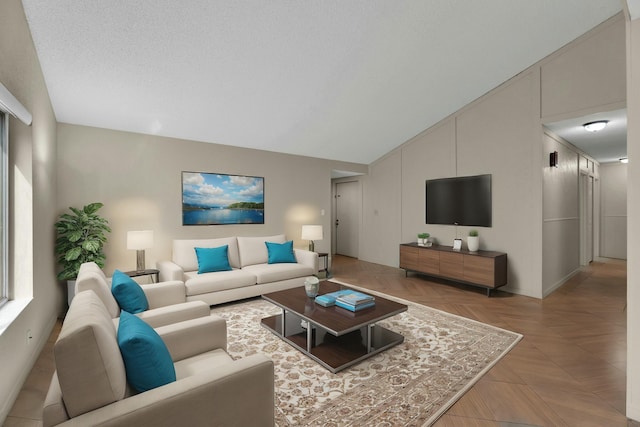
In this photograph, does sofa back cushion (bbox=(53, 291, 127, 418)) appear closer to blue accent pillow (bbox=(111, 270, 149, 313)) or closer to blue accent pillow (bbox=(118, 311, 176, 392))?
blue accent pillow (bbox=(118, 311, 176, 392))

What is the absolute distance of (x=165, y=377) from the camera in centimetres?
133

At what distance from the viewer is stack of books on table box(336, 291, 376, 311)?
2695mm

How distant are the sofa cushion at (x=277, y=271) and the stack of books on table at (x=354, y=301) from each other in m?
1.65

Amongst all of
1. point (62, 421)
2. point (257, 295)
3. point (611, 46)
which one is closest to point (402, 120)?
point (611, 46)

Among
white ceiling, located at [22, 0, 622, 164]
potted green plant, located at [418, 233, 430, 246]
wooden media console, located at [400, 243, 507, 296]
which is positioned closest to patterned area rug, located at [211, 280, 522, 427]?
wooden media console, located at [400, 243, 507, 296]

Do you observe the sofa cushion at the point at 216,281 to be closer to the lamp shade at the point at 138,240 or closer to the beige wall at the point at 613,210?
the lamp shade at the point at 138,240

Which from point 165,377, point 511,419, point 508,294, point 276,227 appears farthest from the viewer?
point 276,227

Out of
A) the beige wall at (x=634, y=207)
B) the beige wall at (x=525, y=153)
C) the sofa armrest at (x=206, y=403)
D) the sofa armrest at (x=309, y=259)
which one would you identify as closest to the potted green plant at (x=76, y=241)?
the sofa armrest at (x=309, y=259)

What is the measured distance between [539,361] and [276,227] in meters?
4.18

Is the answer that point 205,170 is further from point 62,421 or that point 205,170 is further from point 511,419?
point 511,419

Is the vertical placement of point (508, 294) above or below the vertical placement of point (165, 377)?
below

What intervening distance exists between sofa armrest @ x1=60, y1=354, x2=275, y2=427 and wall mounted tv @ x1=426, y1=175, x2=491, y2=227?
4.60m

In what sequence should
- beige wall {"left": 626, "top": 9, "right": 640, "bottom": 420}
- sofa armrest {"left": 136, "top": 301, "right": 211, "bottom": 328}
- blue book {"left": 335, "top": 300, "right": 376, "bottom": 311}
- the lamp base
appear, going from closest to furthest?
1. beige wall {"left": 626, "top": 9, "right": 640, "bottom": 420}
2. sofa armrest {"left": 136, "top": 301, "right": 211, "bottom": 328}
3. blue book {"left": 335, "top": 300, "right": 376, "bottom": 311}
4. the lamp base

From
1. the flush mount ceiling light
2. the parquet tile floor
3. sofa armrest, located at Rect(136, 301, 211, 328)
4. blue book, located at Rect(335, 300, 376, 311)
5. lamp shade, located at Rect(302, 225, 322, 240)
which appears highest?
the flush mount ceiling light
